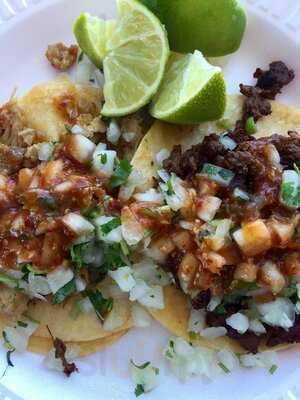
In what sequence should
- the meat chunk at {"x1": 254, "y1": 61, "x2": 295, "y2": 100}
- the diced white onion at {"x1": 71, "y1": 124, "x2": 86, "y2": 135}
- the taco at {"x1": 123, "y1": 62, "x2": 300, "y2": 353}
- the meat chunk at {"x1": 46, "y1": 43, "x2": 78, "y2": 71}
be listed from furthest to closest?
the meat chunk at {"x1": 46, "y1": 43, "x2": 78, "y2": 71}
the meat chunk at {"x1": 254, "y1": 61, "x2": 295, "y2": 100}
the diced white onion at {"x1": 71, "y1": 124, "x2": 86, "y2": 135}
the taco at {"x1": 123, "y1": 62, "x2": 300, "y2": 353}

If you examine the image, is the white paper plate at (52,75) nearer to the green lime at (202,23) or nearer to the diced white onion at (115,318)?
the diced white onion at (115,318)

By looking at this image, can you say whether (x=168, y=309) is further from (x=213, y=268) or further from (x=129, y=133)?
(x=129, y=133)

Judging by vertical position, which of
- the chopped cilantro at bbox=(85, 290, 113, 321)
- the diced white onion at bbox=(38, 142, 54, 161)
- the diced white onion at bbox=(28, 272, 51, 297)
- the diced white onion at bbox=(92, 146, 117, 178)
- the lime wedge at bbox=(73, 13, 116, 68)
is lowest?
the chopped cilantro at bbox=(85, 290, 113, 321)

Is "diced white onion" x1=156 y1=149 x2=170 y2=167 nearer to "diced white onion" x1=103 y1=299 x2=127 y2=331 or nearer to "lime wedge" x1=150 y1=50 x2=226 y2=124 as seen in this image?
"lime wedge" x1=150 y1=50 x2=226 y2=124

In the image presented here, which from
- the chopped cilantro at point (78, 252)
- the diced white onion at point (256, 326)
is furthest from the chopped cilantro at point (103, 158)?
the diced white onion at point (256, 326)

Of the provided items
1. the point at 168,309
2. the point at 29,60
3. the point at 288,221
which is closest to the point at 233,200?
the point at 288,221

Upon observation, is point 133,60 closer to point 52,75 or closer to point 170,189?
point 52,75

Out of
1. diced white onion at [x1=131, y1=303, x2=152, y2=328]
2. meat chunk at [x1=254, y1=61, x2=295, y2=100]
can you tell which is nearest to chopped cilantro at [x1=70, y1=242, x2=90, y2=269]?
diced white onion at [x1=131, y1=303, x2=152, y2=328]
